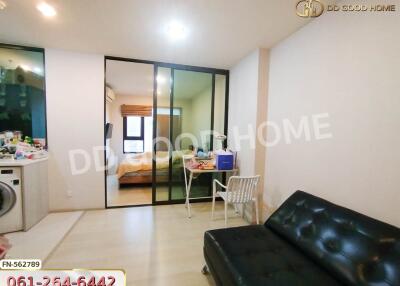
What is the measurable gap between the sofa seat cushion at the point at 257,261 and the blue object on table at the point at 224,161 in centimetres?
144

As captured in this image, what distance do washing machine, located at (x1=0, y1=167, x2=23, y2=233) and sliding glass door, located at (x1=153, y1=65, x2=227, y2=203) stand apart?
1.85m

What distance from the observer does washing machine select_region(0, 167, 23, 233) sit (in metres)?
2.41

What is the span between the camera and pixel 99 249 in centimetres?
224

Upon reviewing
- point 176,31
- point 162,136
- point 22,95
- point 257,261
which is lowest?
point 257,261

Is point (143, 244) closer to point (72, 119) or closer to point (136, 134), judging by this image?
point (72, 119)

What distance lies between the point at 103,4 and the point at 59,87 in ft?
5.71

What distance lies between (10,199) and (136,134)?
411 cm

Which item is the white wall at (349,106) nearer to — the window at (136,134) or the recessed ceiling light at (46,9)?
the recessed ceiling light at (46,9)

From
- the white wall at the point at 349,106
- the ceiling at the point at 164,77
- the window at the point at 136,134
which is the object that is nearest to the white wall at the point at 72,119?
the ceiling at the point at 164,77

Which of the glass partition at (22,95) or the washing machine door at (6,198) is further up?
the glass partition at (22,95)

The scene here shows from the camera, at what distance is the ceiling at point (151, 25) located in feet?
6.28

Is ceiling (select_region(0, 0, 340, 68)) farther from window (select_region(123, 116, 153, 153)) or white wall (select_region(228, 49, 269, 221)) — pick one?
window (select_region(123, 116, 153, 153))

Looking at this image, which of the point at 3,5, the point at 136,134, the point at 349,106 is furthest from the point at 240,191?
the point at 136,134

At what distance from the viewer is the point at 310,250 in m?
1.53
